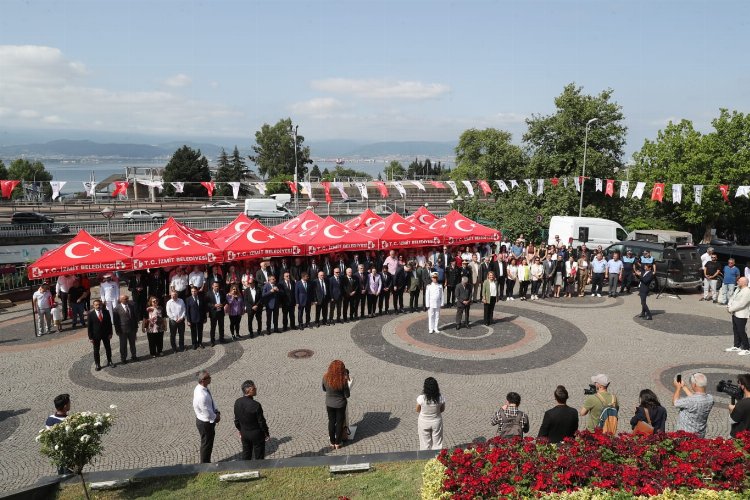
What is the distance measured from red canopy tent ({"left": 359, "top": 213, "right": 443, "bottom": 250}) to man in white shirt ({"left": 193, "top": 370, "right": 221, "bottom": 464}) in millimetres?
11143

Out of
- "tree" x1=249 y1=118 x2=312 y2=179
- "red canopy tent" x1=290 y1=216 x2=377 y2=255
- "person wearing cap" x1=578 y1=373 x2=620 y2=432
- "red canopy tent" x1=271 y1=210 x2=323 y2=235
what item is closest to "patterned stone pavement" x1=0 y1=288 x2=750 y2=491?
"person wearing cap" x1=578 y1=373 x2=620 y2=432

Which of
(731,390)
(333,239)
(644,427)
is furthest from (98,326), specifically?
(731,390)

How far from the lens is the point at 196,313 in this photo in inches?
534

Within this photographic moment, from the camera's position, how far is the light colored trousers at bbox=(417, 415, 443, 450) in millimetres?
8039

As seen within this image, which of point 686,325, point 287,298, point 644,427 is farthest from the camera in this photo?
point 686,325

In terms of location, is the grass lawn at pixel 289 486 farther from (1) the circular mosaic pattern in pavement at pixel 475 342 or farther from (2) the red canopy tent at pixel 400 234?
(2) the red canopy tent at pixel 400 234

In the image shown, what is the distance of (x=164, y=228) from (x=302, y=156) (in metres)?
69.8

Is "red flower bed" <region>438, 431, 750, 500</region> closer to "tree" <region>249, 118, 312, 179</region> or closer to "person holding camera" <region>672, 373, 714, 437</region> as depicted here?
"person holding camera" <region>672, 373, 714, 437</region>

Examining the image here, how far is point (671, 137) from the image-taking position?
31.2 metres

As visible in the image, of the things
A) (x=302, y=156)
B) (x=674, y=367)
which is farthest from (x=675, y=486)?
(x=302, y=156)

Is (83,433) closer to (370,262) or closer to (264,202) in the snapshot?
(370,262)

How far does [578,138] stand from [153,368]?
2891 cm

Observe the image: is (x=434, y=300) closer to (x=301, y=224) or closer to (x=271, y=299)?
(x=271, y=299)

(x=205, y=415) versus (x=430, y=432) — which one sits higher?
(x=205, y=415)
